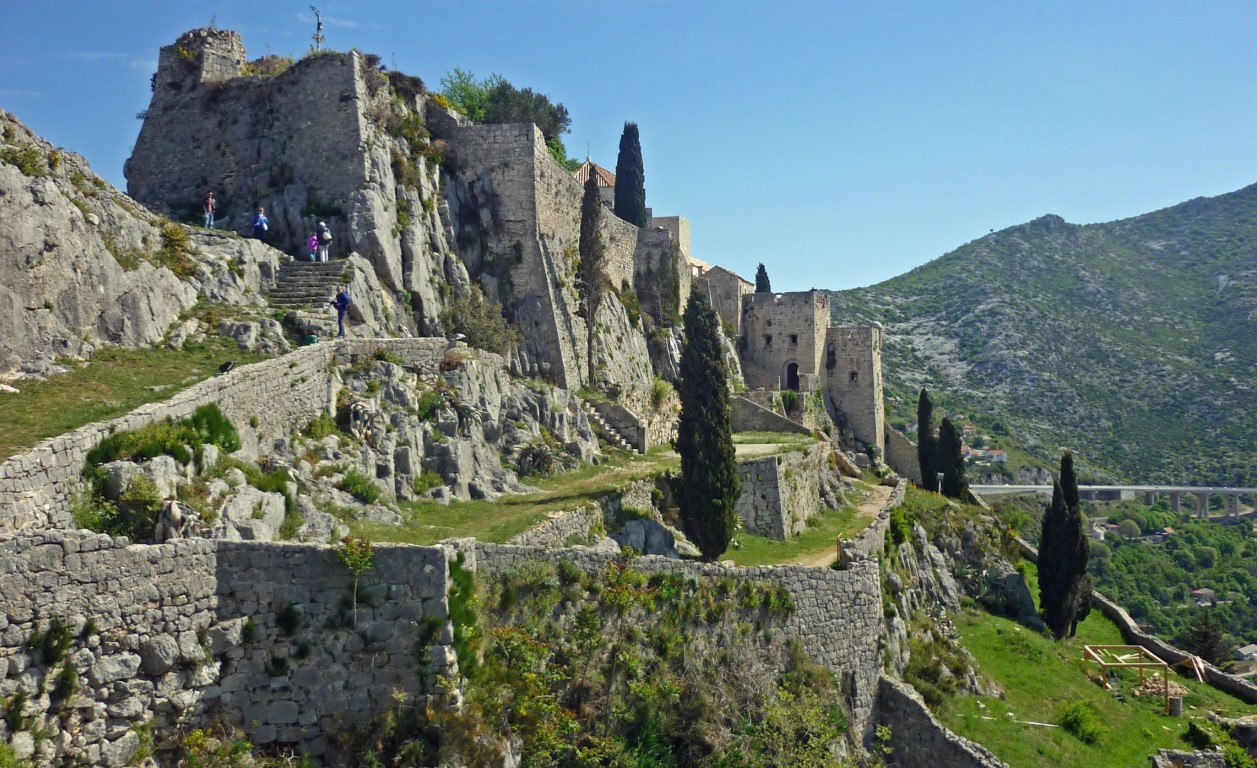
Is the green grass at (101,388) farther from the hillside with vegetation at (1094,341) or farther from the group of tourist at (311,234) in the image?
the hillside with vegetation at (1094,341)

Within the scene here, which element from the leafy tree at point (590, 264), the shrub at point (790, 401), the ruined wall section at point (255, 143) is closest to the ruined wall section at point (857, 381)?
the shrub at point (790, 401)

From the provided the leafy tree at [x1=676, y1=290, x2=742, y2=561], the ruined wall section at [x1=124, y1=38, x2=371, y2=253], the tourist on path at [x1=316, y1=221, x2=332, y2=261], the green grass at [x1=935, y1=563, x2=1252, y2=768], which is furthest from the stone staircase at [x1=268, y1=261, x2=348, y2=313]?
the green grass at [x1=935, y1=563, x2=1252, y2=768]

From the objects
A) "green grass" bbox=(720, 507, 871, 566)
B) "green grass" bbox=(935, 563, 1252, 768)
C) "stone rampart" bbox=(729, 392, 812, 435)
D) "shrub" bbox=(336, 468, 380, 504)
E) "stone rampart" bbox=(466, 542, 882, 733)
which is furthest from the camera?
"stone rampart" bbox=(729, 392, 812, 435)

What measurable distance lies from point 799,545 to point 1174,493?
224ft

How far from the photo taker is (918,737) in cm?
2223

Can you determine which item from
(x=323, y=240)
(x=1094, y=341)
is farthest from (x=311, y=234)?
(x=1094, y=341)

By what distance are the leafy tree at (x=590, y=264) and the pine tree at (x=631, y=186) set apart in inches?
493

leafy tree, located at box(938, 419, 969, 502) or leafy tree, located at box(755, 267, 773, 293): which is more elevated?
leafy tree, located at box(755, 267, 773, 293)

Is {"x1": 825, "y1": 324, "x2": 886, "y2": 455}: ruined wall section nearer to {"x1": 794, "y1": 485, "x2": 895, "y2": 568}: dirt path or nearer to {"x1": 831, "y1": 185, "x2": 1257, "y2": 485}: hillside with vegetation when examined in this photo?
{"x1": 794, "y1": 485, "x2": 895, "y2": 568}: dirt path

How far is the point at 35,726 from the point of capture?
11.2 metres

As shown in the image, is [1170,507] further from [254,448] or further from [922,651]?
[254,448]

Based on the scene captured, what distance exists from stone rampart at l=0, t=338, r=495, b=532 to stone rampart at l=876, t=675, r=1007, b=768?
12.3 metres

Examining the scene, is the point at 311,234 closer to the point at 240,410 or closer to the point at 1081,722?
the point at 240,410

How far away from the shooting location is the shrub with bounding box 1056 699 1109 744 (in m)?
25.2
